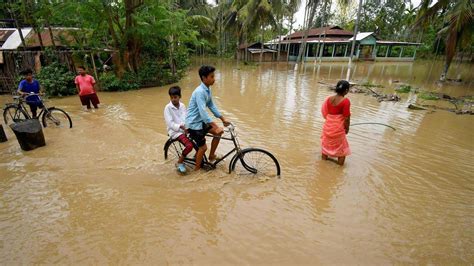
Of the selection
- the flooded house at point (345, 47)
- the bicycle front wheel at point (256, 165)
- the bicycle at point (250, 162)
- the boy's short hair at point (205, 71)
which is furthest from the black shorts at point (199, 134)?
the flooded house at point (345, 47)

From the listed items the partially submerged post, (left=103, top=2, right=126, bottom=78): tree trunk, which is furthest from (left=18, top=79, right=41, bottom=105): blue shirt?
(left=103, top=2, right=126, bottom=78): tree trunk

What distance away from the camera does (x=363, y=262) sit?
2877 millimetres

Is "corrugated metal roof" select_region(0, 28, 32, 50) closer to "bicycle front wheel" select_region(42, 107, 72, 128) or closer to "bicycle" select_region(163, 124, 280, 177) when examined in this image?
"bicycle front wheel" select_region(42, 107, 72, 128)

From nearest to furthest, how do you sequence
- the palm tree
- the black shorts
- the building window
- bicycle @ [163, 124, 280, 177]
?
1. the black shorts
2. bicycle @ [163, 124, 280, 177]
3. the palm tree
4. the building window

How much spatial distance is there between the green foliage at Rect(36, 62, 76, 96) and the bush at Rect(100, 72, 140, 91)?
49.5 inches

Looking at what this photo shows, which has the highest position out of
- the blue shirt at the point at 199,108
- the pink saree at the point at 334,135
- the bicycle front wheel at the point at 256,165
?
the blue shirt at the point at 199,108

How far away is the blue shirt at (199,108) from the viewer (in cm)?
389

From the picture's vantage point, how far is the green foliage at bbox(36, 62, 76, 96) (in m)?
11.0

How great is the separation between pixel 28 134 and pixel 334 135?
6216 millimetres

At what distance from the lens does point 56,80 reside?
11.1 m

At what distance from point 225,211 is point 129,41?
38.8ft

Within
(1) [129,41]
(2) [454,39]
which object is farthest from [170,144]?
(2) [454,39]

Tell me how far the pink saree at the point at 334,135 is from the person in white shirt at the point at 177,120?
2.58 meters

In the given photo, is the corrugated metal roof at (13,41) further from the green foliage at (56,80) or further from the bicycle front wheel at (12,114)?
the bicycle front wheel at (12,114)
